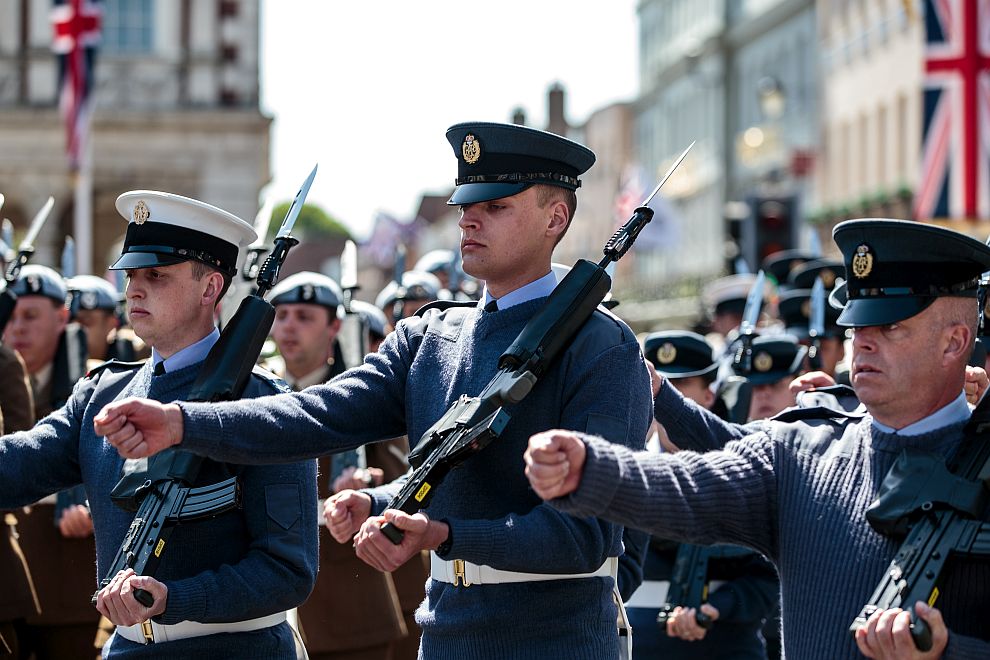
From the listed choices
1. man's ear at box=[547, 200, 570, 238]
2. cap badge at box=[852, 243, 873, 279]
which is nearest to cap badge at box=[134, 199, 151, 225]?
man's ear at box=[547, 200, 570, 238]

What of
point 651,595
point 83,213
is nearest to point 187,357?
point 651,595

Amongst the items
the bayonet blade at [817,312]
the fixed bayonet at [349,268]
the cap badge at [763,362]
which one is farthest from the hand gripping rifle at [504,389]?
the bayonet blade at [817,312]

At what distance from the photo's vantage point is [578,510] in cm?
427

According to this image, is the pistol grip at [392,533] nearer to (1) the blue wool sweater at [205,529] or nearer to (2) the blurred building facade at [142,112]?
(1) the blue wool sweater at [205,529]

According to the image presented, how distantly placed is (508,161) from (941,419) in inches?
55.7

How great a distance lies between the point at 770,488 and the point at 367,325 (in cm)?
568

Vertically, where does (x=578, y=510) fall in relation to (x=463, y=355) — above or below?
below

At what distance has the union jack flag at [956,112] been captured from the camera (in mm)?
22141

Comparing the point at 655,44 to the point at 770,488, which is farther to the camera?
the point at 655,44

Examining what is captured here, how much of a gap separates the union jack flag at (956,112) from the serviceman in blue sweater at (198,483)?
1713 cm

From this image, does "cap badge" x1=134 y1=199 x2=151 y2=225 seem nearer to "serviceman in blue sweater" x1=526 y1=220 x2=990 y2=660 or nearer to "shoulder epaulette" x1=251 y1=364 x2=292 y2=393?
"shoulder epaulette" x1=251 y1=364 x2=292 y2=393

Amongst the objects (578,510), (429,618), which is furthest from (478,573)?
(578,510)

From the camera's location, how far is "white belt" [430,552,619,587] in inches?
201

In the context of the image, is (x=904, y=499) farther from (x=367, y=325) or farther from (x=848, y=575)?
(x=367, y=325)
